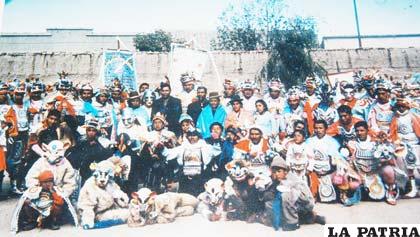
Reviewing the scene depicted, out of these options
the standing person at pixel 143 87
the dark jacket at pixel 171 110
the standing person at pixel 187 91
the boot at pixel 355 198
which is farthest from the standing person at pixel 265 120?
the standing person at pixel 143 87

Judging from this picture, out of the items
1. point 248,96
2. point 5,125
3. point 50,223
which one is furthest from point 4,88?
point 248,96

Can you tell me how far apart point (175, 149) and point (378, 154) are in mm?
2353

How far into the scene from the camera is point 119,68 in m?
4.53

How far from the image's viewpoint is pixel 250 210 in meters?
3.31

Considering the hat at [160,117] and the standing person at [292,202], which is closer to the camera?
the standing person at [292,202]

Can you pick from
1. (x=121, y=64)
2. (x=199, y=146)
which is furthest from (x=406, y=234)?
(x=121, y=64)

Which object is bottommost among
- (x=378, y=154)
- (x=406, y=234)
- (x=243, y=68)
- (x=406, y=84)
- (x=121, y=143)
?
(x=406, y=234)

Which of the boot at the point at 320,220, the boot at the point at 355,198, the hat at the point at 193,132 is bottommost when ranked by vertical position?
the boot at the point at 320,220

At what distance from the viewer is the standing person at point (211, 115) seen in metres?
4.05

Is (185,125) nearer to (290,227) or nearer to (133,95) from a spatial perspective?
(133,95)

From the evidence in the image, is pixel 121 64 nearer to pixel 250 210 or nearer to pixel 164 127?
pixel 164 127

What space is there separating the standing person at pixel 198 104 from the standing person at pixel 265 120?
68 centimetres

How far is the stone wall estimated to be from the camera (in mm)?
4586

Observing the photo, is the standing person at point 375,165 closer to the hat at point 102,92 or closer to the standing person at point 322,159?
the standing person at point 322,159
